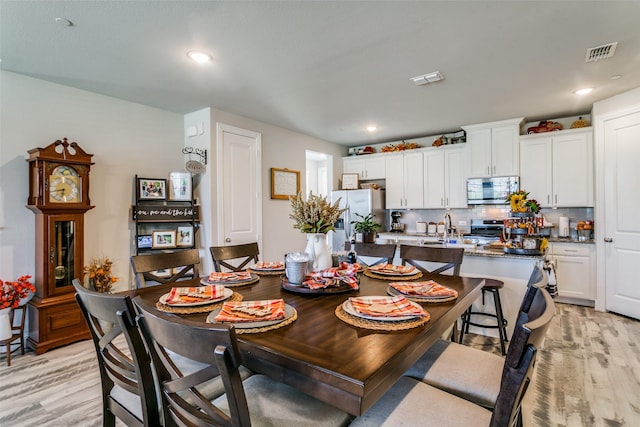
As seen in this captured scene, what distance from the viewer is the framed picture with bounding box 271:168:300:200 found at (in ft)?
15.4

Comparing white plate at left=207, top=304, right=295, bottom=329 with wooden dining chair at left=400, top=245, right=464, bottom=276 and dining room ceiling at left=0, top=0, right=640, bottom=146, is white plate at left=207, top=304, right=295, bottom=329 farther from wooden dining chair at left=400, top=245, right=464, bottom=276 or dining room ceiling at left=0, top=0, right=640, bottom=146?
dining room ceiling at left=0, top=0, right=640, bottom=146

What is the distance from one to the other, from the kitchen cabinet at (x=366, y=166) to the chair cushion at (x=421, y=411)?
483cm

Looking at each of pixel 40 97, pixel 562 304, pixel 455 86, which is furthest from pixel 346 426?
pixel 562 304

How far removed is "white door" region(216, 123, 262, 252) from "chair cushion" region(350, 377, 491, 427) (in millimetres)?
3074

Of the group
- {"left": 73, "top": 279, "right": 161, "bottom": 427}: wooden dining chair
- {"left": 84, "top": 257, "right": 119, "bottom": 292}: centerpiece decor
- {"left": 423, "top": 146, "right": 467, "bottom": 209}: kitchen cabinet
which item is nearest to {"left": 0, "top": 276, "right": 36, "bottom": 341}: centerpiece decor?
{"left": 84, "top": 257, "right": 119, "bottom": 292}: centerpiece decor

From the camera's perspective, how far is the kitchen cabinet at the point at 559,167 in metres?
4.17

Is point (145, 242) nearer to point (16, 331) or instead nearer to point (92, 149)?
point (92, 149)

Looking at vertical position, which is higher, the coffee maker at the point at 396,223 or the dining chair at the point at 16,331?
the coffee maker at the point at 396,223

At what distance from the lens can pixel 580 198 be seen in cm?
422

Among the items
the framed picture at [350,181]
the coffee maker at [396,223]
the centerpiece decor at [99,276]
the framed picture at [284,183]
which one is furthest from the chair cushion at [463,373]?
the framed picture at [350,181]

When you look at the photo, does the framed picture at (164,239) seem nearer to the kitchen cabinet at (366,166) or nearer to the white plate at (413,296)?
the white plate at (413,296)

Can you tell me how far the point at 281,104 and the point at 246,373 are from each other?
3.02m

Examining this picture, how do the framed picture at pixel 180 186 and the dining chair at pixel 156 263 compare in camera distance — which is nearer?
the dining chair at pixel 156 263

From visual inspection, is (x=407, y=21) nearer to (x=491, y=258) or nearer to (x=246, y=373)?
(x=491, y=258)
